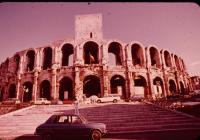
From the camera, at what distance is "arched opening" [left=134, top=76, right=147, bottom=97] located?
28.6 meters

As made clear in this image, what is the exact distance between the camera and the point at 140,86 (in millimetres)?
30938

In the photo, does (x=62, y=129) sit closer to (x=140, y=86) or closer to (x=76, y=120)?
(x=76, y=120)

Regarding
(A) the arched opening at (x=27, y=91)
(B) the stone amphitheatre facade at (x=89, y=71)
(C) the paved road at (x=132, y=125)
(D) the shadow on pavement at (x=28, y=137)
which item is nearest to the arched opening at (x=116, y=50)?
(B) the stone amphitheatre facade at (x=89, y=71)

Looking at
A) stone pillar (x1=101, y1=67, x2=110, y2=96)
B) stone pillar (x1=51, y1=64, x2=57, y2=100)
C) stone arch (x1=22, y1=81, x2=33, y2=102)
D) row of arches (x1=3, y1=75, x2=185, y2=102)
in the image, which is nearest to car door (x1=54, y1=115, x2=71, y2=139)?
stone pillar (x1=101, y1=67, x2=110, y2=96)

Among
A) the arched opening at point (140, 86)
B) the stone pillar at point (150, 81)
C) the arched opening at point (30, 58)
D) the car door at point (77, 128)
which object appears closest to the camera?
the car door at point (77, 128)

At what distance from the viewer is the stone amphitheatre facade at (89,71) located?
89.9ft

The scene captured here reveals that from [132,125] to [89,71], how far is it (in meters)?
16.7

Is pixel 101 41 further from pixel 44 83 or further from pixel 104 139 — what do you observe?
pixel 104 139

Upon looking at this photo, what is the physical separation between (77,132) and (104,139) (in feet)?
4.21

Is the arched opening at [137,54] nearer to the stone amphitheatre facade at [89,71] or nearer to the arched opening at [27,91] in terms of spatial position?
the stone amphitheatre facade at [89,71]

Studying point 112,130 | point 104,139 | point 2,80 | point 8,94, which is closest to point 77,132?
point 104,139

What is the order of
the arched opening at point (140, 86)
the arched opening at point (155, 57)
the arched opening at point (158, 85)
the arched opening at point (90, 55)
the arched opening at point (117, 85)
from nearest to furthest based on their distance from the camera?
1. the arched opening at point (140, 86)
2. the arched opening at point (158, 85)
3. the arched opening at point (117, 85)
4. the arched opening at point (155, 57)
5. the arched opening at point (90, 55)

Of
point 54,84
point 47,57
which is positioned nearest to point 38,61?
point 47,57

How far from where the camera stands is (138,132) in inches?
393
